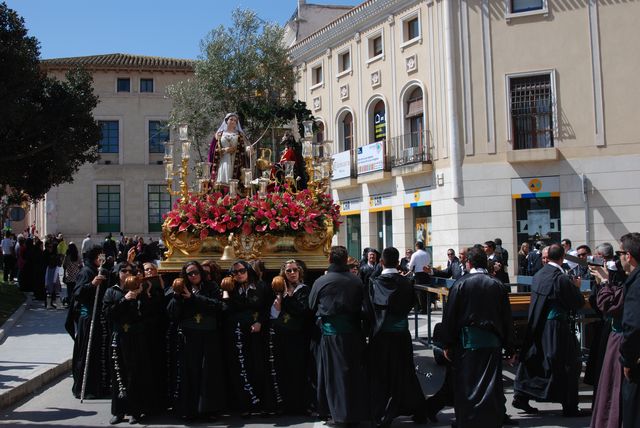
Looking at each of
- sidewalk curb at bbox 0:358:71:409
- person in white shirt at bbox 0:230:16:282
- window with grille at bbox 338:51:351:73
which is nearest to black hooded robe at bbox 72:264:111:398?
sidewalk curb at bbox 0:358:71:409

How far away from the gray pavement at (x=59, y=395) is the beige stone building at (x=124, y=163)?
29.7 m

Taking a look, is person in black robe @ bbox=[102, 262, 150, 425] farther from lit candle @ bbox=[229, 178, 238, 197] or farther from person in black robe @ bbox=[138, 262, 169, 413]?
lit candle @ bbox=[229, 178, 238, 197]

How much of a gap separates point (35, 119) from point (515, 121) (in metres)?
13.8

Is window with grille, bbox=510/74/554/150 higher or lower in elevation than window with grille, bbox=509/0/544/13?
lower

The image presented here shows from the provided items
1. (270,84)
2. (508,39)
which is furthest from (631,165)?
(270,84)

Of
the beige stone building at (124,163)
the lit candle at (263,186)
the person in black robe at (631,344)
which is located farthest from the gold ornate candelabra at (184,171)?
the beige stone building at (124,163)

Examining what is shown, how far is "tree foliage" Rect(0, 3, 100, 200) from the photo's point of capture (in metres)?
16.3

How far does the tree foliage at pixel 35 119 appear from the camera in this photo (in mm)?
16312

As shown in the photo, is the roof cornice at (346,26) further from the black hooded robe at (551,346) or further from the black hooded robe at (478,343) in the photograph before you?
the black hooded robe at (478,343)

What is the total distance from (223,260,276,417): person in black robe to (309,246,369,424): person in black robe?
2.57ft

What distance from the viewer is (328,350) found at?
693 centimetres

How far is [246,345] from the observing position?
25.0ft

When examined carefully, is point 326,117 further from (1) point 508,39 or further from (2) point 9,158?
(2) point 9,158

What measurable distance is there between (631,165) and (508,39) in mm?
5229
